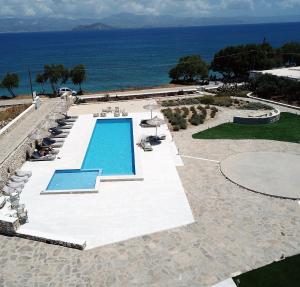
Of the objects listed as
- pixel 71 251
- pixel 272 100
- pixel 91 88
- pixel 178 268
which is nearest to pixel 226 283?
pixel 178 268

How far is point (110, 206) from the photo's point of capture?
1582cm

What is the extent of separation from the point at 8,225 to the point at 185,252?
682 cm

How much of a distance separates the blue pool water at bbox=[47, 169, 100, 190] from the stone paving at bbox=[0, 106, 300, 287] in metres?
4.89

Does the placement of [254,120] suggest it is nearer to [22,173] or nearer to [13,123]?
[22,173]

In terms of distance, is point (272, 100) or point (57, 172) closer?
point (57, 172)

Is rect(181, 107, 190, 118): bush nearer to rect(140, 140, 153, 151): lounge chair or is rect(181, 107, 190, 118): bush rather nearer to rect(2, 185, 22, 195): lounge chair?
Result: rect(140, 140, 153, 151): lounge chair

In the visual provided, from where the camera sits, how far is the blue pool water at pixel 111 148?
20.7m

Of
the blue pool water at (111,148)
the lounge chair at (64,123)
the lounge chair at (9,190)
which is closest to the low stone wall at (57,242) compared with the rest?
the lounge chair at (9,190)

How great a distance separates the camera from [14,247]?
13023 mm

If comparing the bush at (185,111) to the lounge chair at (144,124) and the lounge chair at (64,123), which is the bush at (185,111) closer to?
the lounge chair at (144,124)

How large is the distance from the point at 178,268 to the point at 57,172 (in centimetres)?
1027

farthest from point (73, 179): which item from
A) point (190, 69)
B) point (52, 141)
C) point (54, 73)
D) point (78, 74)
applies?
point (190, 69)

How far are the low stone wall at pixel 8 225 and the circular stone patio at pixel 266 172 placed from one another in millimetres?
10378

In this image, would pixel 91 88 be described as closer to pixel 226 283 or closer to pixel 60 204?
pixel 60 204
